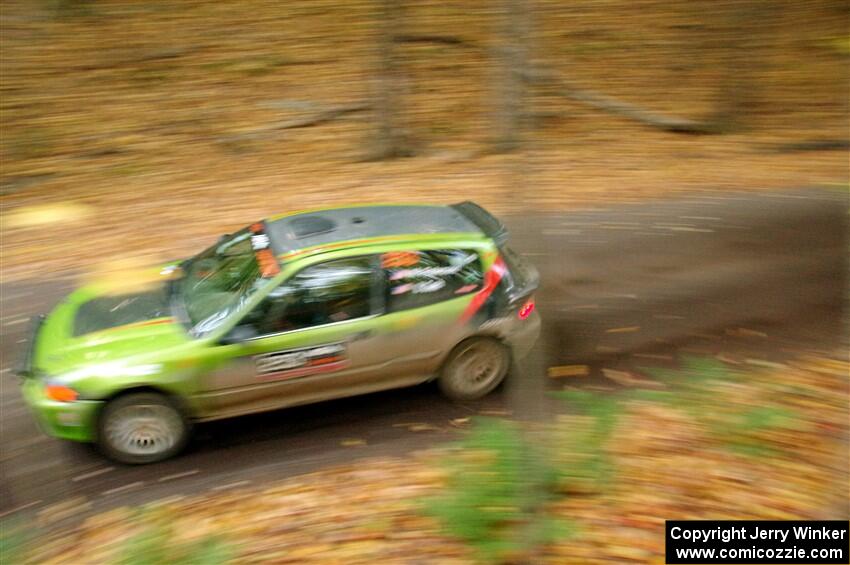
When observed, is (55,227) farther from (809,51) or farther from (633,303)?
(809,51)

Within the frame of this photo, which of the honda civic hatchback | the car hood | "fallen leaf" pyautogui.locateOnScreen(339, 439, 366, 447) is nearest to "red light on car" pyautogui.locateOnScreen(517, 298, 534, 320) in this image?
the honda civic hatchback

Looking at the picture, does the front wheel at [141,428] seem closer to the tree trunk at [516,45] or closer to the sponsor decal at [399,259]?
the sponsor decal at [399,259]

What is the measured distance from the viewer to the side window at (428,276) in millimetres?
6109

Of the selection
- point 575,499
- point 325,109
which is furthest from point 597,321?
point 325,109

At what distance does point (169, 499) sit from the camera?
5.32 metres

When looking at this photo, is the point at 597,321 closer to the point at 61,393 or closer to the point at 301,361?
the point at 301,361

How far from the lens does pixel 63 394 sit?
5.50 metres

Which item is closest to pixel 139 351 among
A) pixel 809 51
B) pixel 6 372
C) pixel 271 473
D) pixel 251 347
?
pixel 251 347

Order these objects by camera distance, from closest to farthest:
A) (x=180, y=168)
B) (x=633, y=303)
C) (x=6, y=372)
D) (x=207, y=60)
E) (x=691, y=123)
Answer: (x=6, y=372)
(x=633, y=303)
(x=180, y=168)
(x=691, y=123)
(x=207, y=60)

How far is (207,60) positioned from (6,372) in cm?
1140

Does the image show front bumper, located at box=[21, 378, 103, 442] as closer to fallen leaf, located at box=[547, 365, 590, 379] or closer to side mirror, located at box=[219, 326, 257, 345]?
side mirror, located at box=[219, 326, 257, 345]

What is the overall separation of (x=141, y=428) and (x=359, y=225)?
225 cm

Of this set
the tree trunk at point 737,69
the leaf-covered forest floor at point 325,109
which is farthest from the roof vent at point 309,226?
the tree trunk at point 737,69

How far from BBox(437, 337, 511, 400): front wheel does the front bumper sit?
2.61 m
